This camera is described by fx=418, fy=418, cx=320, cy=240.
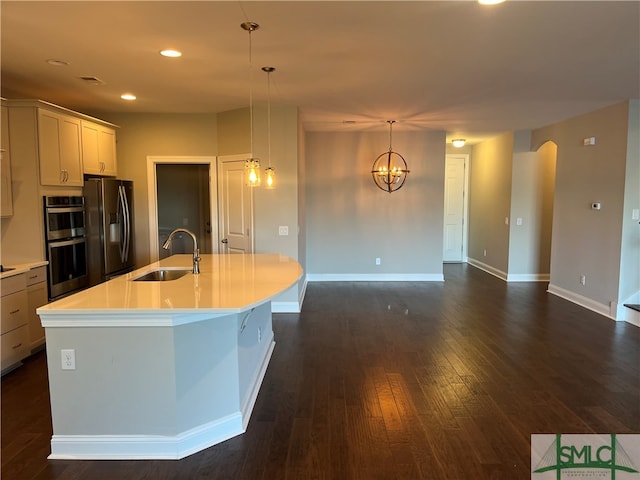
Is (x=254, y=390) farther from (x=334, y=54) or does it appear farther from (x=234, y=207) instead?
(x=234, y=207)

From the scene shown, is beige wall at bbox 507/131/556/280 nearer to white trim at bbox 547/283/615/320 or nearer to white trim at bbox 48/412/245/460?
white trim at bbox 547/283/615/320

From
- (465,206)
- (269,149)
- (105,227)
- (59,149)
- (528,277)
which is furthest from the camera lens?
(465,206)

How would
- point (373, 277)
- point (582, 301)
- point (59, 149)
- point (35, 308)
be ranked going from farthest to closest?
point (373, 277) → point (582, 301) → point (59, 149) → point (35, 308)

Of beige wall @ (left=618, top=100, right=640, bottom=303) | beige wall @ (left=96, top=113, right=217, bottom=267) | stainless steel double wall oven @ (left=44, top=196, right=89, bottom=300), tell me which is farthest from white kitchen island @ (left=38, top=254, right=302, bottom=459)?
beige wall @ (left=618, top=100, right=640, bottom=303)

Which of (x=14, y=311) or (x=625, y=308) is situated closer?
(x=14, y=311)

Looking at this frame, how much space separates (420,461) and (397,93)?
3.66m

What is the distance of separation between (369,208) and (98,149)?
172 inches

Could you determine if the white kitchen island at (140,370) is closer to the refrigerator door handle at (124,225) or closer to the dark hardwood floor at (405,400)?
A: the dark hardwood floor at (405,400)

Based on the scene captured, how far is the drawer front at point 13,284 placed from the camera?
3490 millimetres

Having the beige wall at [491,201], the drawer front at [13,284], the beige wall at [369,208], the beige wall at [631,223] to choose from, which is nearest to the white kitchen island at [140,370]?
the drawer front at [13,284]

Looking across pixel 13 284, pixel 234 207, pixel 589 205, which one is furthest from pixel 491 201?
pixel 13 284

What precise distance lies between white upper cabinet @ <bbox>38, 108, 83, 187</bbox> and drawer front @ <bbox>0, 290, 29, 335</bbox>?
1154mm

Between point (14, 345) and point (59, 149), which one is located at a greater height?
point (59, 149)

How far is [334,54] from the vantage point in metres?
3.33
